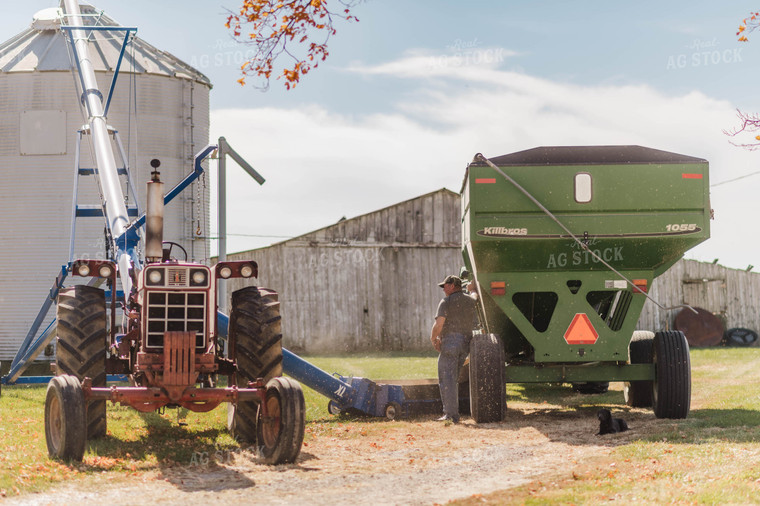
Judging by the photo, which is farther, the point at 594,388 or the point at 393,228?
the point at 393,228

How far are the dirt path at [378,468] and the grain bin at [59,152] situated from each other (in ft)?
36.8

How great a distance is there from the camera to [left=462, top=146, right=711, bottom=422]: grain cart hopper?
1131cm

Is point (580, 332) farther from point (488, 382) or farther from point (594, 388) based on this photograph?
point (594, 388)

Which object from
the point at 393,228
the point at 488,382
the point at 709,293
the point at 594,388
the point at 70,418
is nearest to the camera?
the point at 70,418

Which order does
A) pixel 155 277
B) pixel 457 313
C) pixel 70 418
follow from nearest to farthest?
1. pixel 70 418
2. pixel 155 277
3. pixel 457 313

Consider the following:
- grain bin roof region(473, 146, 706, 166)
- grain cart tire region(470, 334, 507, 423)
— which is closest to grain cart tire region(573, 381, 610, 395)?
grain cart tire region(470, 334, 507, 423)

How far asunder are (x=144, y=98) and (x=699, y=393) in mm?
13437

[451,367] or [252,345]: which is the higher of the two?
[252,345]

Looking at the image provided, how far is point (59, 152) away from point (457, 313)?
41.5ft

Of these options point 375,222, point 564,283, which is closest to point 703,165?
point 564,283

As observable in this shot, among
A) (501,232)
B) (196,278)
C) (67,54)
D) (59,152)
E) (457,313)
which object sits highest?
(67,54)

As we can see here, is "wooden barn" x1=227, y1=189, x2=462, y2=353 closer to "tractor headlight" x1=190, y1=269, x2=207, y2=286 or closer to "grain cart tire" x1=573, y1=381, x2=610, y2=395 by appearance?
"grain cart tire" x1=573, y1=381, x2=610, y2=395

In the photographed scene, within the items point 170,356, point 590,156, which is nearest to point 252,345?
point 170,356

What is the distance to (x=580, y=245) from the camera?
37.5ft
